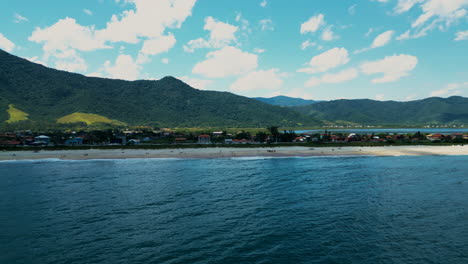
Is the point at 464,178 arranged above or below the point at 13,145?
below

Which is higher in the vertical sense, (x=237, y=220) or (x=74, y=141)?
(x=74, y=141)

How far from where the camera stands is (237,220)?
32.5m

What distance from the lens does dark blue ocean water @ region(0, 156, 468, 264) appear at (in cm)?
2416

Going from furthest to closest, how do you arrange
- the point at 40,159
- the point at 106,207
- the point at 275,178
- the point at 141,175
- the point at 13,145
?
the point at 13,145
the point at 40,159
the point at 141,175
the point at 275,178
the point at 106,207

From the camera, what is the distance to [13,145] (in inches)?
5167

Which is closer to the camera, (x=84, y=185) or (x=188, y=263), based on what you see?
(x=188, y=263)

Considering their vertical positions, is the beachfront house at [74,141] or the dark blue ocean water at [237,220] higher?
the beachfront house at [74,141]

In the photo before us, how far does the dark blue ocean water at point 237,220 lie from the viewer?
24156 mm

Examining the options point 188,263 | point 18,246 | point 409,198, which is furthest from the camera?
→ point 409,198

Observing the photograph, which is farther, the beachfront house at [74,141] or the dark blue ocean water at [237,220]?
the beachfront house at [74,141]

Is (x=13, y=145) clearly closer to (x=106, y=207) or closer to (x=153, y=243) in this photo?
(x=106, y=207)

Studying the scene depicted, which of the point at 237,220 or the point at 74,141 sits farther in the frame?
the point at 74,141

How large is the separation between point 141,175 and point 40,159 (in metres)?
60.3

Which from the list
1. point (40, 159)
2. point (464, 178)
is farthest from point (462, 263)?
point (40, 159)
